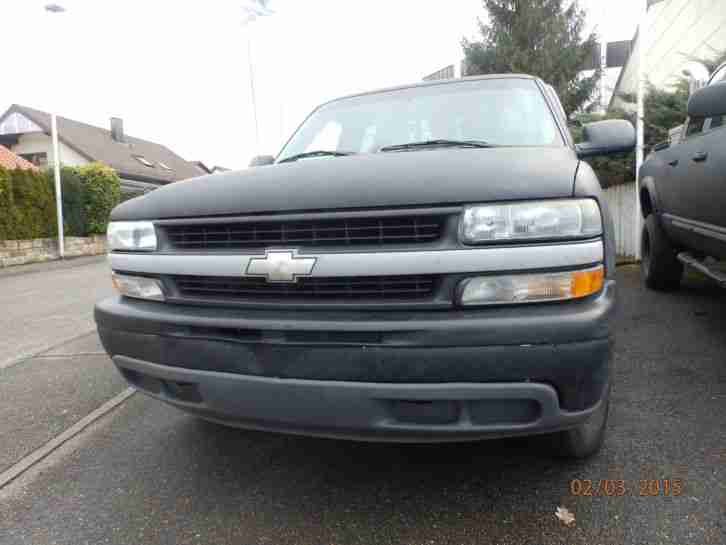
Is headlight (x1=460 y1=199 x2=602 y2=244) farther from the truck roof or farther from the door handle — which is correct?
the door handle

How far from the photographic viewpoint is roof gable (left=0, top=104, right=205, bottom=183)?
1186 inches

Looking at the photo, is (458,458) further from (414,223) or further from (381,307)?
(414,223)

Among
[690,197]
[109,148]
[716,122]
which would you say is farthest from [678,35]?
[109,148]

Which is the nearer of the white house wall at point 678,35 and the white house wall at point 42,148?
the white house wall at point 678,35

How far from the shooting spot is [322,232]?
172cm

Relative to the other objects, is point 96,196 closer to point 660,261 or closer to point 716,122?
point 660,261

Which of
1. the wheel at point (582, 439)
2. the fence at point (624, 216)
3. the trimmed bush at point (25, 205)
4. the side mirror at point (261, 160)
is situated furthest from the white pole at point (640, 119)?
the trimmed bush at point (25, 205)

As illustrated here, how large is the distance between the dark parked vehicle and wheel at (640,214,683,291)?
3427 mm

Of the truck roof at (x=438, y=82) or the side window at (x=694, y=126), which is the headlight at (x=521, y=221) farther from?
the side window at (x=694, y=126)

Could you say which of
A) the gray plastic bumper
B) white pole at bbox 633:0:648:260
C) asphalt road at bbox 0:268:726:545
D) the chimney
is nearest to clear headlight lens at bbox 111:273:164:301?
the gray plastic bumper

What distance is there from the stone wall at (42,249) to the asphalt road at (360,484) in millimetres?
12071

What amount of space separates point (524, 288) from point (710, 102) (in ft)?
6.62

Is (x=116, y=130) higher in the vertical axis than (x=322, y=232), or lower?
higher

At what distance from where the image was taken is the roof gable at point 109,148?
30120 mm
